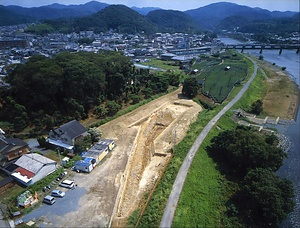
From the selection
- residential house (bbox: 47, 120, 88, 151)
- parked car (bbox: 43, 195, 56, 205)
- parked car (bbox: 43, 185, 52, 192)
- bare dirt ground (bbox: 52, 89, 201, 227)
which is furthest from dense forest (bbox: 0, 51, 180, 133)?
parked car (bbox: 43, 195, 56, 205)

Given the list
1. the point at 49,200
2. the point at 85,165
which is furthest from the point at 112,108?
the point at 49,200

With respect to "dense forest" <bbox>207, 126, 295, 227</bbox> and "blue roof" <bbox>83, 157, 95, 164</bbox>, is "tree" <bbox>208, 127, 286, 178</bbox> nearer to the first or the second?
"dense forest" <bbox>207, 126, 295, 227</bbox>

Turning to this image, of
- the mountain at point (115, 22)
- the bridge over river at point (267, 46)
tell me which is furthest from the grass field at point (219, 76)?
the mountain at point (115, 22)

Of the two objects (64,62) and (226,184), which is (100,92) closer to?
(64,62)

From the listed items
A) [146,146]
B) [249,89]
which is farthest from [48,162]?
[249,89]

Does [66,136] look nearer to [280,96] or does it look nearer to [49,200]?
[49,200]

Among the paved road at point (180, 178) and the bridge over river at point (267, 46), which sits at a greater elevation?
the bridge over river at point (267, 46)

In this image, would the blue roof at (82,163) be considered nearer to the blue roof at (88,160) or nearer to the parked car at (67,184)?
the blue roof at (88,160)
